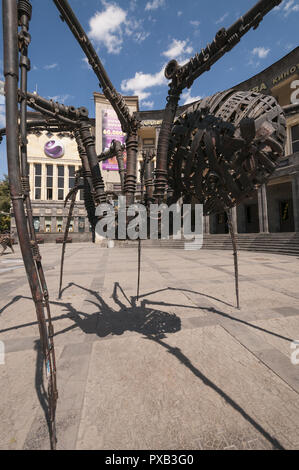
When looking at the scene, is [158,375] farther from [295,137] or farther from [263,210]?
[295,137]

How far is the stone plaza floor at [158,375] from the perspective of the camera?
1.59 meters

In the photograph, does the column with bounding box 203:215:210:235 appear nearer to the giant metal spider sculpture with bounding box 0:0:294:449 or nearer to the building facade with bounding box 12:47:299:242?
the building facade with bounding box 12:47:299:242

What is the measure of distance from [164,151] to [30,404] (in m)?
2.95

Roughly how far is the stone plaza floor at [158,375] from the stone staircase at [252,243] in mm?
8282

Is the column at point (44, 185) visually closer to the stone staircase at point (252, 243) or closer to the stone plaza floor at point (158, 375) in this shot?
the stone staircase at point (252, 243)

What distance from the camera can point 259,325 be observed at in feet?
11.3

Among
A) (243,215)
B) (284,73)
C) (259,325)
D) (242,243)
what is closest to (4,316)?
(259,325)

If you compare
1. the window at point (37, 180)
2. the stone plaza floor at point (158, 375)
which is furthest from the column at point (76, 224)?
the stone plaza floor at point (158, 375)

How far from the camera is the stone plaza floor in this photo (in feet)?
5.23

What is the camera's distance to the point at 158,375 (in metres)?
2.27

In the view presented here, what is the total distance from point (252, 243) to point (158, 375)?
17.2 meters

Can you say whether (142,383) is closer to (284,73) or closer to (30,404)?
(30,404)
